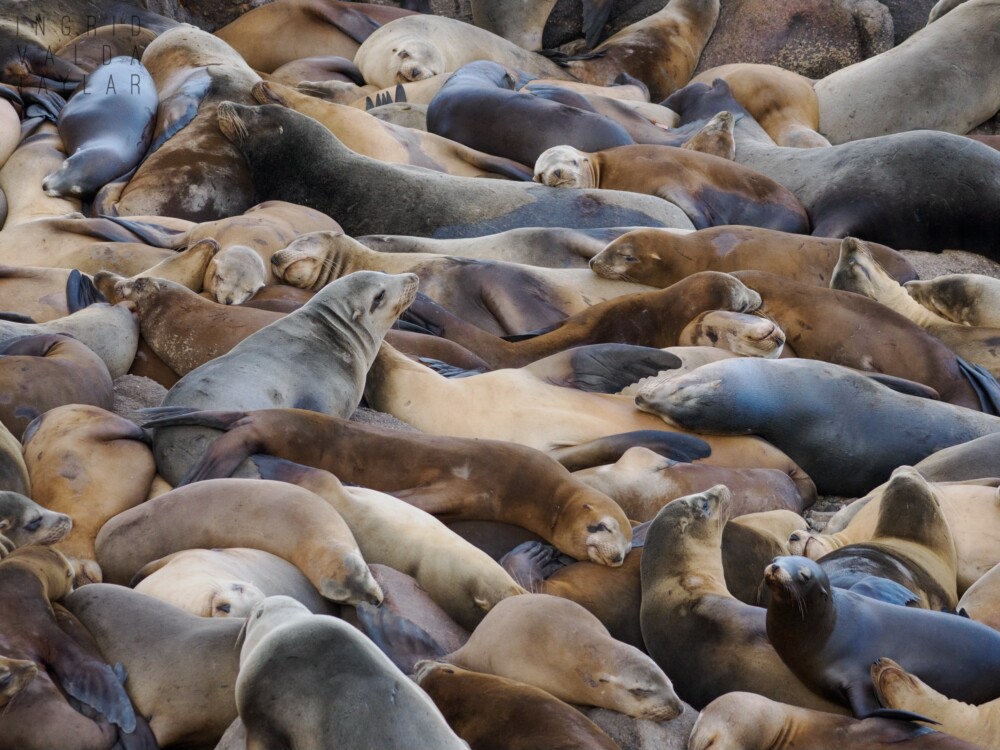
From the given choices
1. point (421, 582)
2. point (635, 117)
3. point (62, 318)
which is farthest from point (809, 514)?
point (635, 117)

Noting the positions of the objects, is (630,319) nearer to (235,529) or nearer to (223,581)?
(235,529)

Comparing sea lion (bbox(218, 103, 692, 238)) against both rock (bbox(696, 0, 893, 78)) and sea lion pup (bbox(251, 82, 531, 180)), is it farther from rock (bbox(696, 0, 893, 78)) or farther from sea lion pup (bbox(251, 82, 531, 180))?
rock (bbox(696, 0, 893, 78))

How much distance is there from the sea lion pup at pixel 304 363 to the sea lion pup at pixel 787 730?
1.78 m

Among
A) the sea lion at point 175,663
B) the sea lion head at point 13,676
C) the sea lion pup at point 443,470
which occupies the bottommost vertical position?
the sea lion pup at point 443,470

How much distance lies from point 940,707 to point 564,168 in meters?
4.90

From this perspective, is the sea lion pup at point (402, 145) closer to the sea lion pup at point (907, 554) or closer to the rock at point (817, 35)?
the rock at point (817, 35)

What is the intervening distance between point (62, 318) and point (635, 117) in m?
4.80

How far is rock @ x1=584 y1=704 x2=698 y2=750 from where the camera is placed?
9.93 ft

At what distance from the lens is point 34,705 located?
2.68 metres

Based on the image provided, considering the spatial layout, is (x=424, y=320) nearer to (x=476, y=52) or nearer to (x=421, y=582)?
(x=421, y=582)

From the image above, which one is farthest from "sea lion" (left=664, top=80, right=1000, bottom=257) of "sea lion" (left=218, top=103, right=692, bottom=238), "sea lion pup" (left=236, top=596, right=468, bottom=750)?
"sea lion pup" (left=236, top=596, right=468, bottom=750)

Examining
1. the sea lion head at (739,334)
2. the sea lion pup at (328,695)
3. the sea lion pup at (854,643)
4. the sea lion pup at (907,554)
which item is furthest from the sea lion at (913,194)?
the sea lion pup at (328,695)

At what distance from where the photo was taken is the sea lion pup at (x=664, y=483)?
14.8ft

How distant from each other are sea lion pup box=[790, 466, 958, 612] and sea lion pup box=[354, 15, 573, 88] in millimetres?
6292
